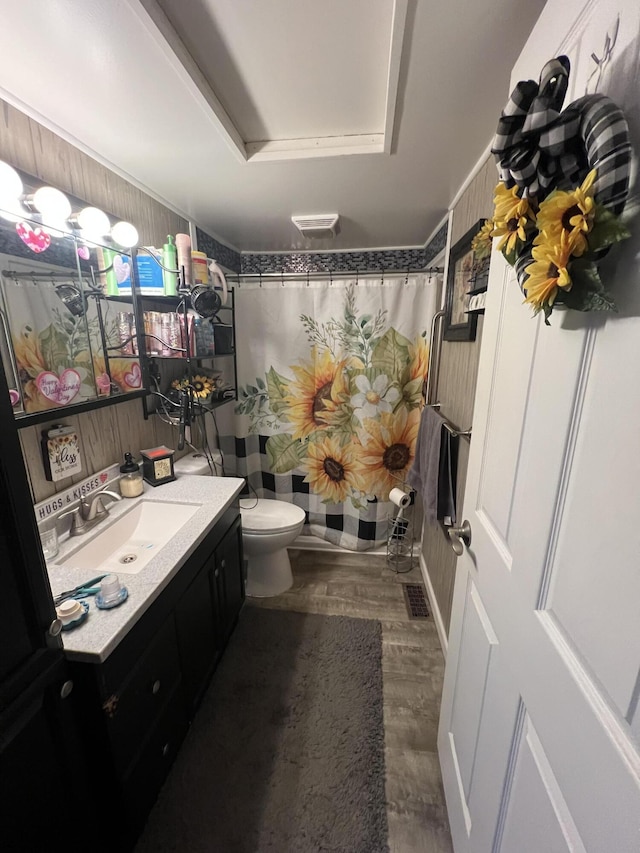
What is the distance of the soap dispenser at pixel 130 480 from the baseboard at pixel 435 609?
5.04 ft

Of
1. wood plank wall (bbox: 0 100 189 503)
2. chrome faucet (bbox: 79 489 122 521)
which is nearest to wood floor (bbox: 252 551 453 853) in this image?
chrome faucet (bbox: 79 489 122 521)

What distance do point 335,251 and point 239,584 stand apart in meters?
2.30

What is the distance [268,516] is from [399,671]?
3.41 ft

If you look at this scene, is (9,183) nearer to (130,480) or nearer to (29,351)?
(29,351)

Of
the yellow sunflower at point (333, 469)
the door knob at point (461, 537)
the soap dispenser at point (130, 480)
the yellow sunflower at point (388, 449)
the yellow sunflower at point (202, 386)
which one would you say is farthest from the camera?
the yellow sunflower at point (333, 469)

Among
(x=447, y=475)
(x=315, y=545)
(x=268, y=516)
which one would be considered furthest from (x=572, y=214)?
(x=315, y=545)

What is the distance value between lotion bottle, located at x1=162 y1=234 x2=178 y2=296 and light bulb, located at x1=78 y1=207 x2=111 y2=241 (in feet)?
0.84

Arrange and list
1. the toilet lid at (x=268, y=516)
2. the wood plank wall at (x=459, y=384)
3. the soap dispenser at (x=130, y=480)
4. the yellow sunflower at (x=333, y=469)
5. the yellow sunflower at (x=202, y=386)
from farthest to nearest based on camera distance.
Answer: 1. the yellow sunflower at (x=333, y=469)
2. the toilet lid at (x=268, y=516)
3. the yellow sunflower at (x=202, y=386)
4. the soap dispenser at (x=130, y=480)
5. the wood plank wall at (x=459, y=384)

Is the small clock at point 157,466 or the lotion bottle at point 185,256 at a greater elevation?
the lotion bottle at point 185,256

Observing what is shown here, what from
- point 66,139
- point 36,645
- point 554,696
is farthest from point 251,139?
point 554,696

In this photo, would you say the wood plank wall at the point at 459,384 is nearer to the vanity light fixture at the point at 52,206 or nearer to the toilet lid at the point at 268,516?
the toilet lid at the point at 268,516

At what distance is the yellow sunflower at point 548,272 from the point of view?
0.46 m

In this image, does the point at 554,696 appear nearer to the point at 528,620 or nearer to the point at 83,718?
the point at 528,620

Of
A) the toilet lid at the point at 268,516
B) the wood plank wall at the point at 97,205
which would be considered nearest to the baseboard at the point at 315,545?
the toilet lid at the point at 268,516
